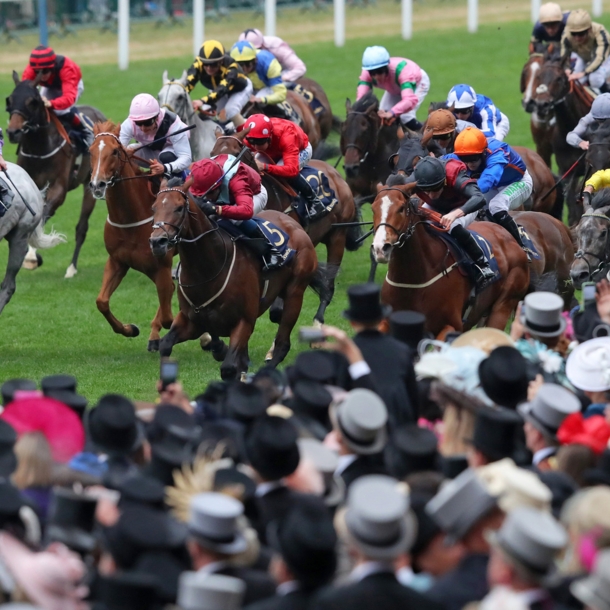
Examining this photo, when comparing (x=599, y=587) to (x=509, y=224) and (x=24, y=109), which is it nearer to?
(x=509, y=224)

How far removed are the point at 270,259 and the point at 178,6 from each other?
79.1 ft

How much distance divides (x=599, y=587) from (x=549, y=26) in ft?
46.5

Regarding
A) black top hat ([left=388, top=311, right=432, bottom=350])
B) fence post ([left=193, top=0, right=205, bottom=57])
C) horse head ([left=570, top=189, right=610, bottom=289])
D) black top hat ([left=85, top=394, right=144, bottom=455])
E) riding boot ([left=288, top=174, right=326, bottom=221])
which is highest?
black top hat ([left=85, top=394, right=144, bottom=455])

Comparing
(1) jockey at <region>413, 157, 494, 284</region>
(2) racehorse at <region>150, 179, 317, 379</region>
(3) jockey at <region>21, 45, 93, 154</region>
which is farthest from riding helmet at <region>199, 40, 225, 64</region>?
(1) jockey at <region>413, 157, 494, 284</region>

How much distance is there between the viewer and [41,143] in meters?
14.7

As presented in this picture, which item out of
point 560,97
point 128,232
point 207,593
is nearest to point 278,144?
point 128,232

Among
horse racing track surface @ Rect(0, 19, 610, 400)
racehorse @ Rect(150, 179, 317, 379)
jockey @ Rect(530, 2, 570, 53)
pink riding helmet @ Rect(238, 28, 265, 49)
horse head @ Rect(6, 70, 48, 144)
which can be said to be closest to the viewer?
racehorse @ Rect(150, 179, 317, 379)

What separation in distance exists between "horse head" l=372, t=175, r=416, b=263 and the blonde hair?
434 cm

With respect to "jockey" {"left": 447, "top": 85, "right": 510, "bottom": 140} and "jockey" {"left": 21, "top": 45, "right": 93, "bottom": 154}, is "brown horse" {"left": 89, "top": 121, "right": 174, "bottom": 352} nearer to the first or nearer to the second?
"jockey" {"left": 447, "top": 85, "right": 510, "bottom": 140}

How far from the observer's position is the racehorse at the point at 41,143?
562 inches

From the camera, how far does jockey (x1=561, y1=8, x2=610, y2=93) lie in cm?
1556

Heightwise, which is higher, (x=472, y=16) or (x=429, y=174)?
(x=429, y=174)

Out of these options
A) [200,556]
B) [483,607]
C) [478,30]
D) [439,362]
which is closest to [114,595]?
[200,556]

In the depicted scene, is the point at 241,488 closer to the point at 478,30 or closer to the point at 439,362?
the point at 439,362
